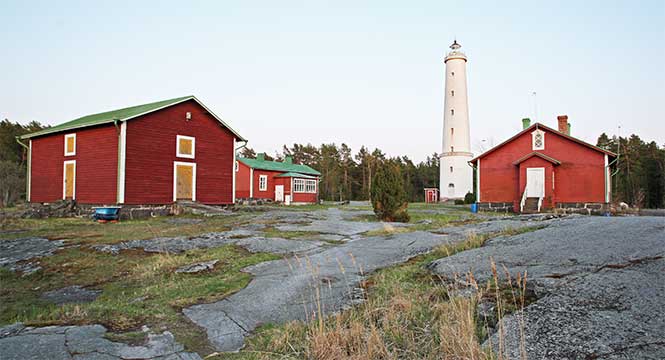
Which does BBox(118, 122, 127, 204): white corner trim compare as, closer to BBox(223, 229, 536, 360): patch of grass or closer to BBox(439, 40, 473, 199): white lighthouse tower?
BBox(223, 229, 536, 360): patch of grass

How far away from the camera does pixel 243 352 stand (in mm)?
3498

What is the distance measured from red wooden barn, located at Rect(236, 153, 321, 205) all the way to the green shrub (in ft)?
67.1

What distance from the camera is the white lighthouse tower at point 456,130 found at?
3872 cm

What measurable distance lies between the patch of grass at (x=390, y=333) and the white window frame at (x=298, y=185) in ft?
106

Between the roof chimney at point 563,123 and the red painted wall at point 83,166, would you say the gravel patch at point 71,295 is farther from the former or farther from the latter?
the roof chimney at point 563,123

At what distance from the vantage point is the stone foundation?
2350cm

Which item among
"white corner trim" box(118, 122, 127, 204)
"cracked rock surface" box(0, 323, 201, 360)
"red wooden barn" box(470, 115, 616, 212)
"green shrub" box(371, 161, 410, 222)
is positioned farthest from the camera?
"red wooden barn" box(470, 115, 616, 212)

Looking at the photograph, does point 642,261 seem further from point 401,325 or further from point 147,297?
point 147,297

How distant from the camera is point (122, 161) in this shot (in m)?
18.1

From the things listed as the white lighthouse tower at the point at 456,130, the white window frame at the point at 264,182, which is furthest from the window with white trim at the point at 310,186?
the white lighthouse tower at the point at 456,130

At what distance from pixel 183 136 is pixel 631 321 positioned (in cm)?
2113

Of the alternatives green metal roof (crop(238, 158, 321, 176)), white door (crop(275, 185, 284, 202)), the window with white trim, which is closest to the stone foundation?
the window with white trim

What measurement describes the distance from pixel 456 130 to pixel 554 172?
668 inches

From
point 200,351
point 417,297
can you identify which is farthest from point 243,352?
point 417,297
